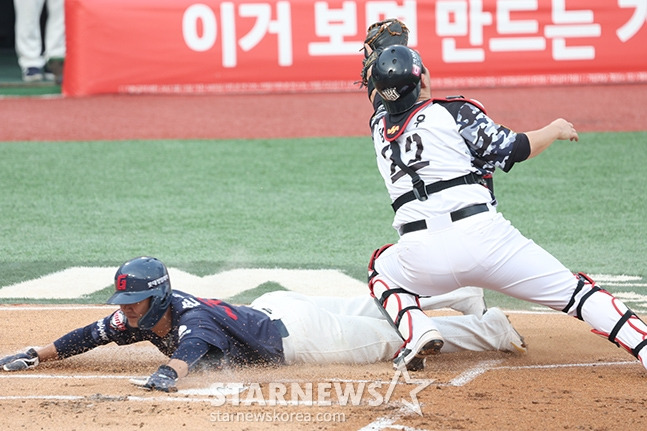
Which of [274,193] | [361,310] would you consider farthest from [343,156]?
[361,310]

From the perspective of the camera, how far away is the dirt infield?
4.10m

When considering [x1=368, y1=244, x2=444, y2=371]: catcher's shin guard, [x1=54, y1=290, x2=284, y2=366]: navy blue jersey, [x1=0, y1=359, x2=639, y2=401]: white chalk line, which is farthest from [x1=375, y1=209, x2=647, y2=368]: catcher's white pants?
[x1=54, y1=290, x2=284, y2=366]: navy blue jersey

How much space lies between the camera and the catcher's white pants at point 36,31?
49.8 ft

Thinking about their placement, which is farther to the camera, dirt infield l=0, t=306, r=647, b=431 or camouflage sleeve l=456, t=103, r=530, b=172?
camouflage sleeve l=456, t=103, r=530, b=172

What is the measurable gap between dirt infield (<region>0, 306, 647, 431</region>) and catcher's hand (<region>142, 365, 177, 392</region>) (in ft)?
0.18

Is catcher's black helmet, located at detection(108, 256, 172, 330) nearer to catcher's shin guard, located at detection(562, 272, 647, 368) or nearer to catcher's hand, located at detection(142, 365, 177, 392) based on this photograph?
catcher's hand, located at detection(142, 365, 177, 392)

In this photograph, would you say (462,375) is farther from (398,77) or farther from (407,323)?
(398,77)

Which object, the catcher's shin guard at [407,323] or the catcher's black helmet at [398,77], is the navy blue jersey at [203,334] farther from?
the catcher's black helmet at [398,77]

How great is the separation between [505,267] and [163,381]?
1608 mm

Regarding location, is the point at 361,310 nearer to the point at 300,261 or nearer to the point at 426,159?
the point at 426,159

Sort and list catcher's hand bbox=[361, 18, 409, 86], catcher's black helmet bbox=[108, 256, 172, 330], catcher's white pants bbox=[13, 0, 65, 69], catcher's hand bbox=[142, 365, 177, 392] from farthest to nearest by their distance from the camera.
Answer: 1. catcher's white pants bbox=[13, 0, 65, 69]
2. catcher's hand bbox=[361, 18, 409, 86]
3. catcher's black helmet bbox=[108, 256, 172, 330]
4. catcher's hand bbox=[142, 365, 177, 392]

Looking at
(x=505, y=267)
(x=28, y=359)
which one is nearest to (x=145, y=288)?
(x=28, y=359)

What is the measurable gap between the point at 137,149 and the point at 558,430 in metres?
8.08

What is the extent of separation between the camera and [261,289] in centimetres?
681
